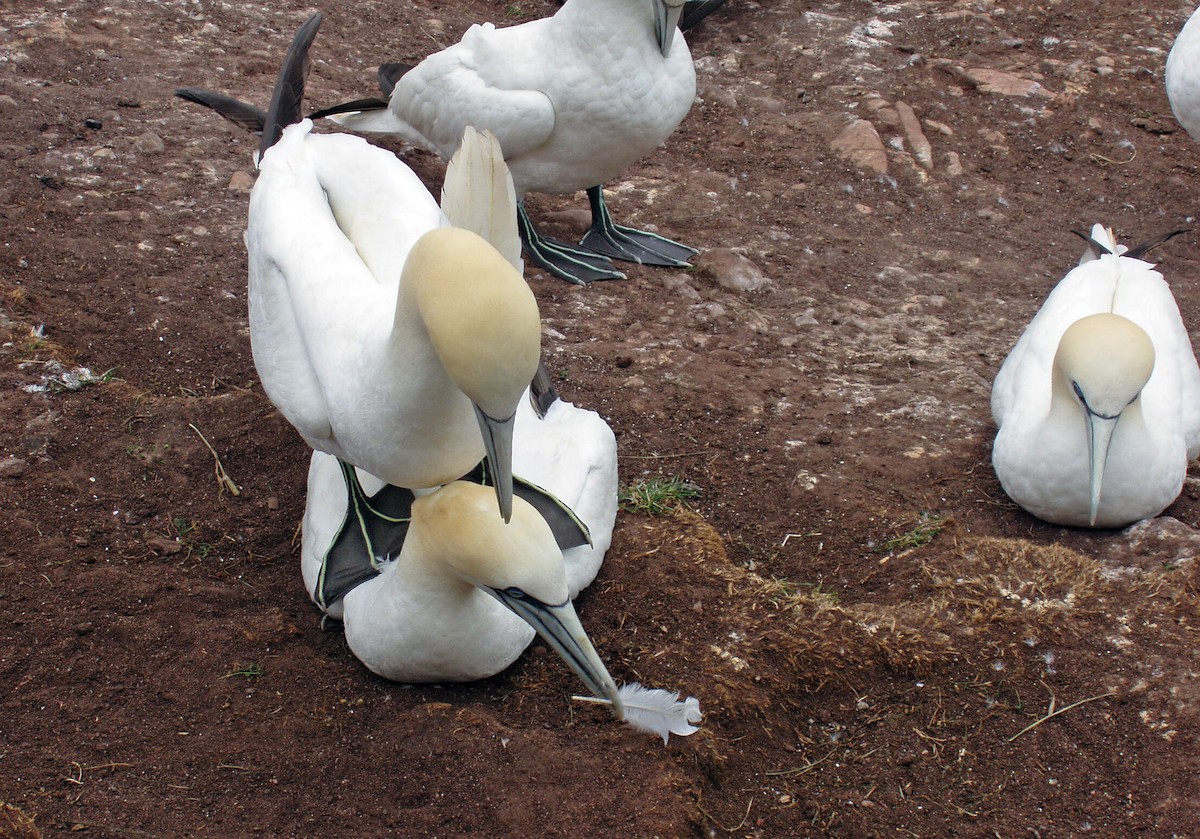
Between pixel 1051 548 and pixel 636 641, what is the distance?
1.36 m

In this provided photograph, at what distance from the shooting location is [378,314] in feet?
10.5

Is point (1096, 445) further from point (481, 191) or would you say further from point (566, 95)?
point (566, 95)

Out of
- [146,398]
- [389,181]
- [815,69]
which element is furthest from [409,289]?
[815,69]

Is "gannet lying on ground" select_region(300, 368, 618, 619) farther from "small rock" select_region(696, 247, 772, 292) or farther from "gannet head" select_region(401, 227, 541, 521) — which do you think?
"small rock" select_region(696, 247, 772, 292)

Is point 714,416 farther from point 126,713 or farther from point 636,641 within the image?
point 126,713

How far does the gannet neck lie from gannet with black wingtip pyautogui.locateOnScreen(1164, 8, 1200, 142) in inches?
182

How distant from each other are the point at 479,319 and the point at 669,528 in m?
1.54

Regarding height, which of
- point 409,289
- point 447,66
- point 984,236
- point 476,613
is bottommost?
point 984,236

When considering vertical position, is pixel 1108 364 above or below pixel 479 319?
below

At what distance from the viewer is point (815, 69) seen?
7734 millimetres

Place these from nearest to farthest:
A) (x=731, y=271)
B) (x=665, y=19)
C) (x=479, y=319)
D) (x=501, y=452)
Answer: (x=479, y=319) → (x=501, y=452) → (x=665, y=19) → (x=731, y=271)

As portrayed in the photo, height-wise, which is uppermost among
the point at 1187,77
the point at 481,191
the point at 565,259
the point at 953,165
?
the point at 481,191

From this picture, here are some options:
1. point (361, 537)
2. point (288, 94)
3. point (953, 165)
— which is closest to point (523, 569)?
point (361, 537)

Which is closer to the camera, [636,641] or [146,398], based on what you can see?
[636,641]
